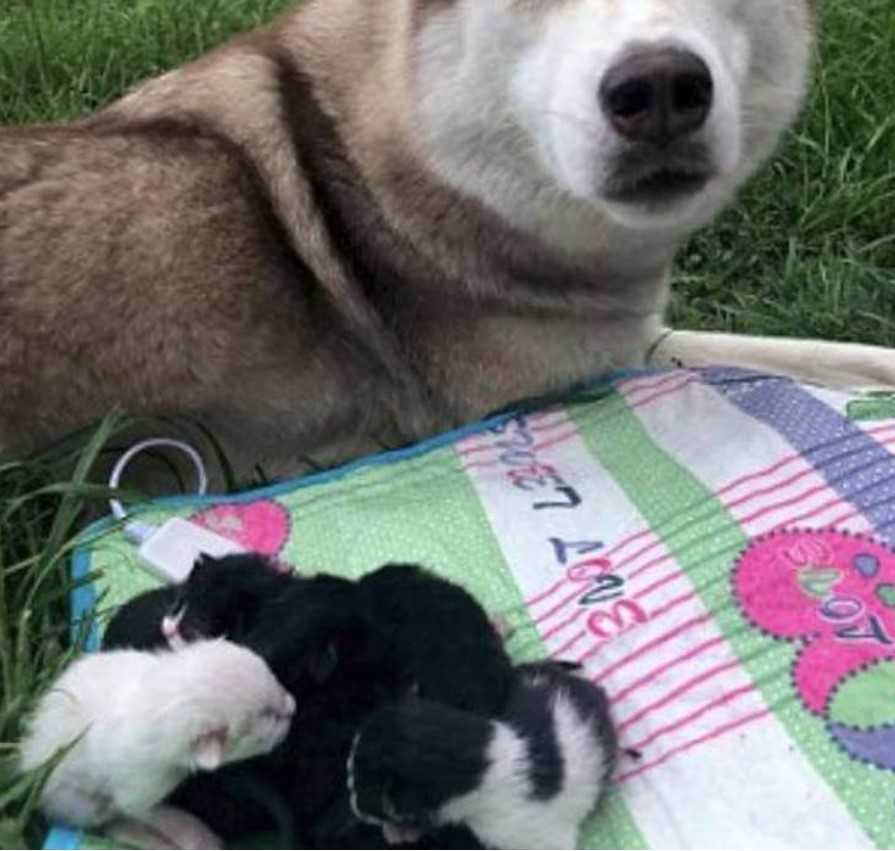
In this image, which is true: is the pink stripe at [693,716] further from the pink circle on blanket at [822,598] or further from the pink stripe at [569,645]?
the pink stripe at [569,645]

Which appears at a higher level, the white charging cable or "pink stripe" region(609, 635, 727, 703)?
"pink stripe" region(609, 635, 727, 703)

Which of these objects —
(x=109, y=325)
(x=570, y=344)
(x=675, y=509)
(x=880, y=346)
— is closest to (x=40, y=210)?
(x=109, y=325)

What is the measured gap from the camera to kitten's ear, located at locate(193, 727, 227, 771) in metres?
1.52

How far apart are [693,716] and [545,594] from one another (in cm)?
30

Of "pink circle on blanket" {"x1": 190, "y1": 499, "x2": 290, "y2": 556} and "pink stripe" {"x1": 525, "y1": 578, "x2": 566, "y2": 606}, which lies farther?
"pink circle on blanket" {"x1": 190, "y1": 499, "x2": 290, "y2": 556}

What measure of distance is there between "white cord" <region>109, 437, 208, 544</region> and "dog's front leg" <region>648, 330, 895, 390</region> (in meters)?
0.80

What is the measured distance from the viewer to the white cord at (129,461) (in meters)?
2.16

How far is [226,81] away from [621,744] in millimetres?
1307

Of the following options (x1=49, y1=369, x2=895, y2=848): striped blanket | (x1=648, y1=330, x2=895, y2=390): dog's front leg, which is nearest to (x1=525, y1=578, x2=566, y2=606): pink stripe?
(x1=49, y1=369, x2=895, y2=848): striped blanket

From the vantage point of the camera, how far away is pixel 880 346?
9.70 ft

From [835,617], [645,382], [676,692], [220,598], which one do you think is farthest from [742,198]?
[220,598]

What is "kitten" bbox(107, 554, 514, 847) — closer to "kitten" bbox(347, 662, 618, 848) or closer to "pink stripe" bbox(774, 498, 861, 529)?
"kitten" bbox(347, 662, 618, 848)

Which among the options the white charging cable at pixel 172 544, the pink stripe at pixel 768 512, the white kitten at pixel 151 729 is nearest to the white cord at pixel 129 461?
the white charging cable at pixel 172 544

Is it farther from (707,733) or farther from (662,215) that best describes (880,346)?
(707,733)
